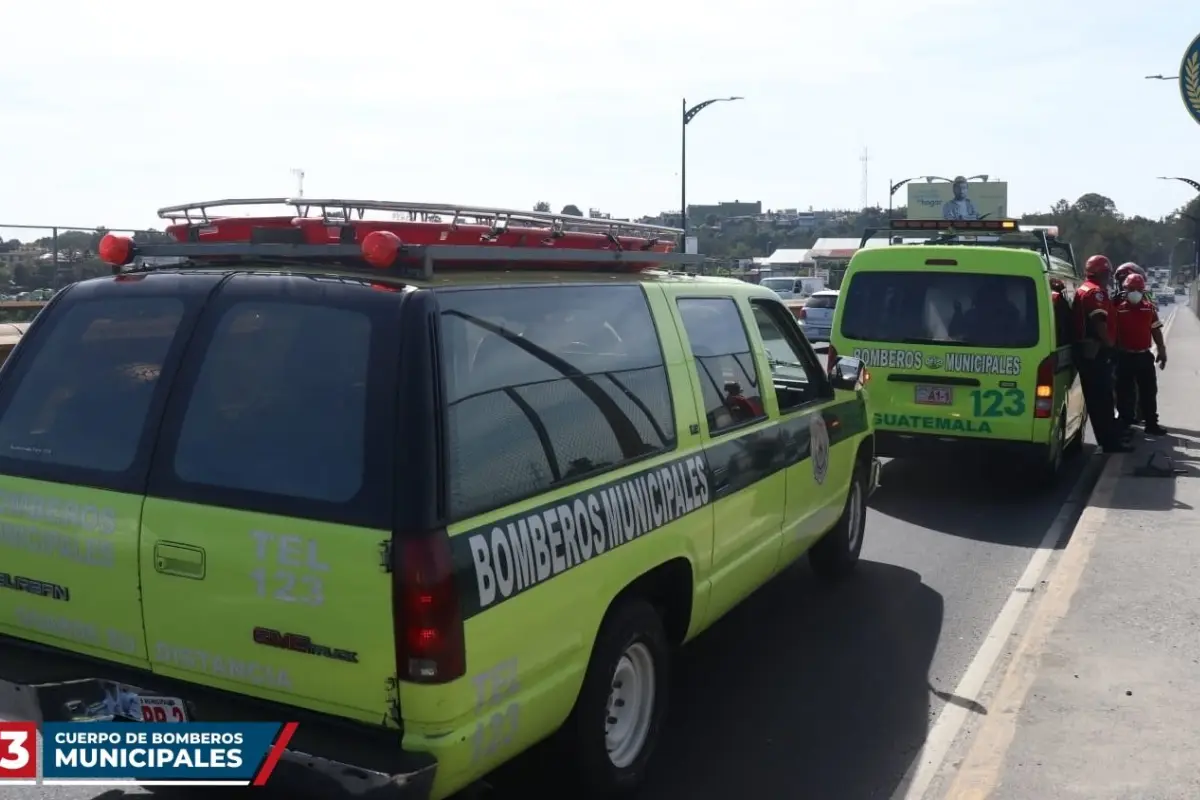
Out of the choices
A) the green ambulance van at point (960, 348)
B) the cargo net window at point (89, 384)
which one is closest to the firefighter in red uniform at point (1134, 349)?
the green ambulance van at point (960, 348)

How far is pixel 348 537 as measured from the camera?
3.07m

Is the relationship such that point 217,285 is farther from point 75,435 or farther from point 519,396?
point 519,396

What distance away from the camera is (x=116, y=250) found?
3.91m

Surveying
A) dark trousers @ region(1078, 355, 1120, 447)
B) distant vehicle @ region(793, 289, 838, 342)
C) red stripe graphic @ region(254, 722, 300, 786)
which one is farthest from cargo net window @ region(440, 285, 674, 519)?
distant vehicle @ region(793, 289, 838, 342)

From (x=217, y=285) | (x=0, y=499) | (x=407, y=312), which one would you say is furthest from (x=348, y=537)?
(x=0, y=499)

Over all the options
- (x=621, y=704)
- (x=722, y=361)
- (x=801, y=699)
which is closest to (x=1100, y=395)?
(x=801, y=699)

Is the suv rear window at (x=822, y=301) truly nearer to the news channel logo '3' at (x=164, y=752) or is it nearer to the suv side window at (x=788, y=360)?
the suv side window at (x=788, y=360)

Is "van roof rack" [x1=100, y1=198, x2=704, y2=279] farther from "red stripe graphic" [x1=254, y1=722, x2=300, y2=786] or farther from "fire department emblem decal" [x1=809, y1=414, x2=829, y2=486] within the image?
"fire department emblem decal" [x1=809, y1=414, x2=829, y2=486]

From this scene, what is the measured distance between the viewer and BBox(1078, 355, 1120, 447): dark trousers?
10.5m

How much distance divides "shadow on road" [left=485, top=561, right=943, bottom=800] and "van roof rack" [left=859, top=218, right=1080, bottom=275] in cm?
529

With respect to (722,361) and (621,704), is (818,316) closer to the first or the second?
(722,361)

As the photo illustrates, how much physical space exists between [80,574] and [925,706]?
3.45 metres

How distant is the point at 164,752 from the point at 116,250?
1.68 meters

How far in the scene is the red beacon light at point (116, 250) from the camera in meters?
3.91
